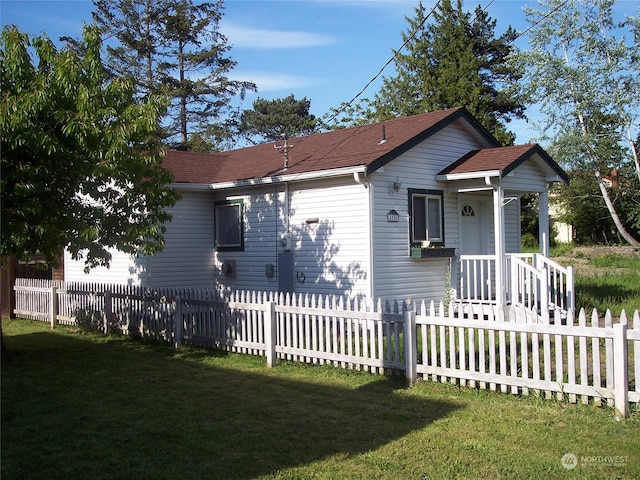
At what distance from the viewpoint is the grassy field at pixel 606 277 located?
49.6 ft

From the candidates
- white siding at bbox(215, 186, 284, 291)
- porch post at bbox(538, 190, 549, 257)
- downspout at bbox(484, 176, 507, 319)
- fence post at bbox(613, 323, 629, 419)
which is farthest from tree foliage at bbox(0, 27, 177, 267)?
porch post at bbox(538, 190, 549, 257)

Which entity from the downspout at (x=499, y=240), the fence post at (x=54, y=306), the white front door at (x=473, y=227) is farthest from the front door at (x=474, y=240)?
the fence post at (x=54, y=306)

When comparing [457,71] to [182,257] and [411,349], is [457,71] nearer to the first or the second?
[182,257]

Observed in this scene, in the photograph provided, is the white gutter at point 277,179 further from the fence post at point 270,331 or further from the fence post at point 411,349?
the fence post at point 411,349

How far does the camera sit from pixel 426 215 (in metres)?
13.7

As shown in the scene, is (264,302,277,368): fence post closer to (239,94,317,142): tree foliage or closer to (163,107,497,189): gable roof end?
(163,107,497,189): gable roof end

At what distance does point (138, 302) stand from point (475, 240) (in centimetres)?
787

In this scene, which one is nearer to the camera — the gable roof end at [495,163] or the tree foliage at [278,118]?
the gable roof end at [495,163]

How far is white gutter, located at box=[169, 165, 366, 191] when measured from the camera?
40.4ft

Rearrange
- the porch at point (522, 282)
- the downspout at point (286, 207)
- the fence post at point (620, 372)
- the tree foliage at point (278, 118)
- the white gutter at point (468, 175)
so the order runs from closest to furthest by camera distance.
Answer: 1. the fence post at point (620, 372)
2. the porch at point (522, 282)
3. the white gutter at point (468, 175)
4. the downspout at point (286, 207)
5. the tree foliage at point (278, 118)

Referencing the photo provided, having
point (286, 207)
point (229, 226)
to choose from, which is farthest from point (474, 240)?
point (229, 226)

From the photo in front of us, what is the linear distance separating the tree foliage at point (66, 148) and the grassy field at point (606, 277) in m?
10.6

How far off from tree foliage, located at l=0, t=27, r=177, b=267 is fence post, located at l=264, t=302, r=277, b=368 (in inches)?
90.7

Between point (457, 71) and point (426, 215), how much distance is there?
26.5 m
